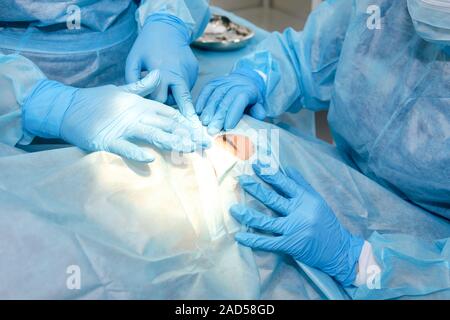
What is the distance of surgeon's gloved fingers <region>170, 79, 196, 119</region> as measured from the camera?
48.3 inches

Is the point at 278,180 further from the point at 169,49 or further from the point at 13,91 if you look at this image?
the point at 13,91

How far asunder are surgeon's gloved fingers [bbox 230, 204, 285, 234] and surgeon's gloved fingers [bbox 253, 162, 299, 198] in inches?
3.1

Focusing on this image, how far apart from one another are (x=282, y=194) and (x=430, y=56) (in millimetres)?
456

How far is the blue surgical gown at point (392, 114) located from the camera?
1045 mm

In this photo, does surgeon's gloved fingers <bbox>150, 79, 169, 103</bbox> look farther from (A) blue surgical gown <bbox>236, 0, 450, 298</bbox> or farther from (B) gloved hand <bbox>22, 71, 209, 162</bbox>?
(A) blue surgical gown <bbox>236, 0, 450, 298</bbox>

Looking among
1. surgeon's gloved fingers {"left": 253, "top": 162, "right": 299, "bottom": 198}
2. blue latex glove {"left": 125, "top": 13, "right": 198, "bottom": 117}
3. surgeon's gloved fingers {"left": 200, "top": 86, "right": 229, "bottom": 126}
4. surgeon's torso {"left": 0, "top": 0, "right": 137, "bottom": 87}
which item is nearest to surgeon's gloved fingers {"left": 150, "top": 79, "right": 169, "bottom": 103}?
blue latex glove {"left": 125, "top": 13, "right": 198, "bottom": 117}

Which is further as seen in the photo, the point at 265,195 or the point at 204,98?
the point at 204,98

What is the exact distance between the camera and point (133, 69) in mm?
1314

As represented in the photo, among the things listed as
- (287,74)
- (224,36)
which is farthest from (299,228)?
(224,36)

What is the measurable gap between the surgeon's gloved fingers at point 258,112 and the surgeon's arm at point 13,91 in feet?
1.86

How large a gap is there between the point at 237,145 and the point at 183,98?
234 mm

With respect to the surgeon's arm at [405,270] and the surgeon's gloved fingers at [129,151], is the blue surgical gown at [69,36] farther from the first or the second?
the surgeon's arm at [405,270]

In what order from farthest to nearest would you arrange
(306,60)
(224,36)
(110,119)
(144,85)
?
(224,36) → (306,60) → (144,85) → (110,119)
